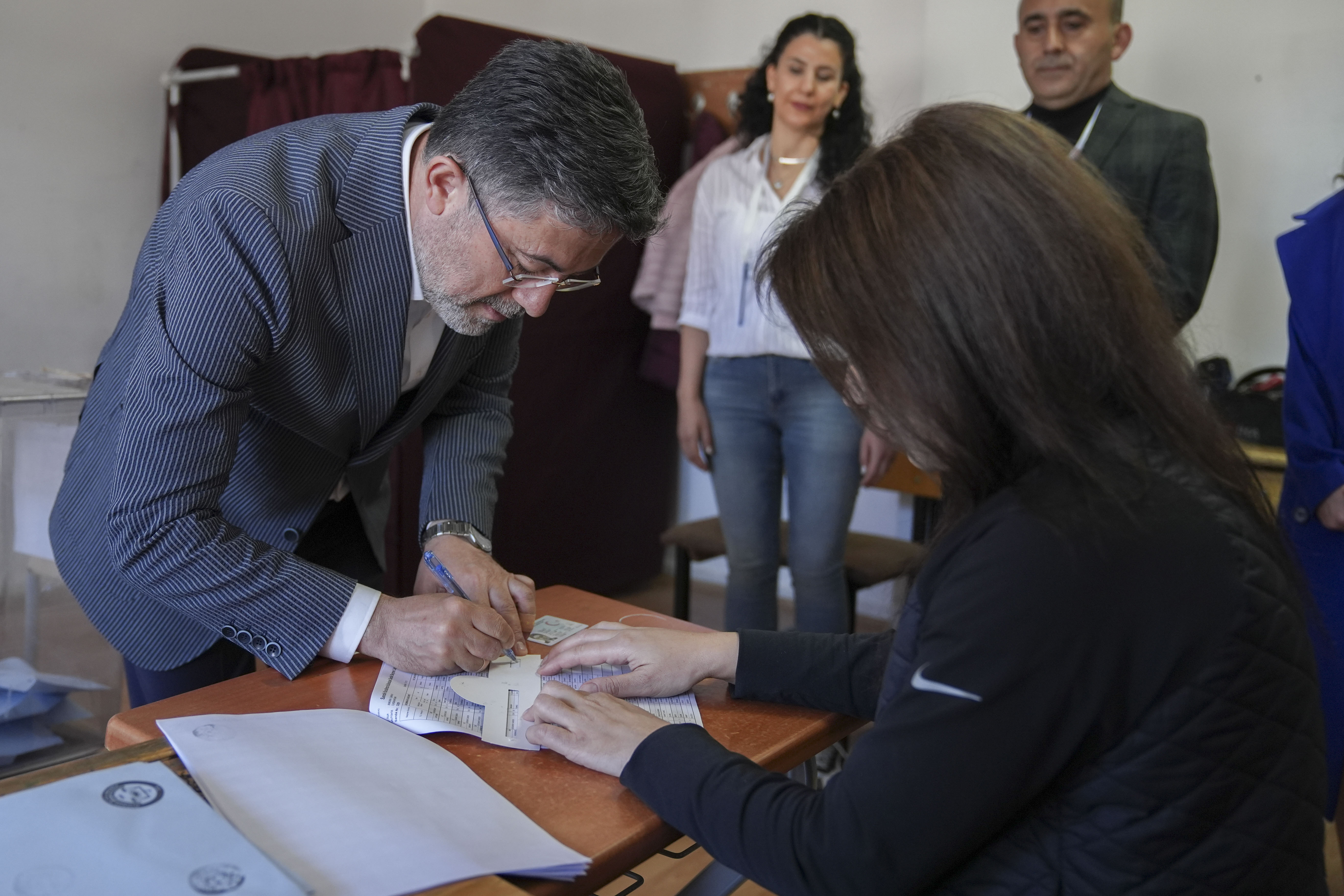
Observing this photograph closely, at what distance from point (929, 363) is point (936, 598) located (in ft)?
0.57

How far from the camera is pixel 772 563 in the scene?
8.40 ft

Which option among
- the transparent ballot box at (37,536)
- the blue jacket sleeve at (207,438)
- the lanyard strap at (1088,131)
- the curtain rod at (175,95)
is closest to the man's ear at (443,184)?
the blue jacket sleeve at (207,438)

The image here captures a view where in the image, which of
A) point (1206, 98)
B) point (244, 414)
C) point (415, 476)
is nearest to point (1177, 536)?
point (244, 414)

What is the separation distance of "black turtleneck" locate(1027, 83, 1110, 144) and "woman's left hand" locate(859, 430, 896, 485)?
0.76 meters

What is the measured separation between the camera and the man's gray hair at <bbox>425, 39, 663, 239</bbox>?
112 cm

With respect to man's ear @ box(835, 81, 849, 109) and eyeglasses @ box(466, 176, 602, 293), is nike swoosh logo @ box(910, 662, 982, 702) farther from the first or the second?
man's ear @ box(835, 81, 849, 109)

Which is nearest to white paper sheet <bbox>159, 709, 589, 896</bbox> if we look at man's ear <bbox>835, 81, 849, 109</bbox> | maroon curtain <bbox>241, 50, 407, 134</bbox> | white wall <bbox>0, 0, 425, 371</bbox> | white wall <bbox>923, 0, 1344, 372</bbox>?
A: man's ear <bbox>835, 81, 849, 109</bbox>

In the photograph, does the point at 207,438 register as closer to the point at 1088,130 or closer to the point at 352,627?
the point at 352,627

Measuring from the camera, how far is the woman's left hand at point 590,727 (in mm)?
959

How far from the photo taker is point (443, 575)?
138 cm

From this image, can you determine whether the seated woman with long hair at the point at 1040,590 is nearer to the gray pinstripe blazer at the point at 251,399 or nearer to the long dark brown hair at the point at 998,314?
the long dark brown hair at the point at 998,314

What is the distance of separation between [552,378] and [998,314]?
2600 millimetres

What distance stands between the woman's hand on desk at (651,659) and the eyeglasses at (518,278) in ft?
1.35

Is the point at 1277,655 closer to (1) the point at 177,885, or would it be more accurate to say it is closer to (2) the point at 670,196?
(1) the point at 177,885
